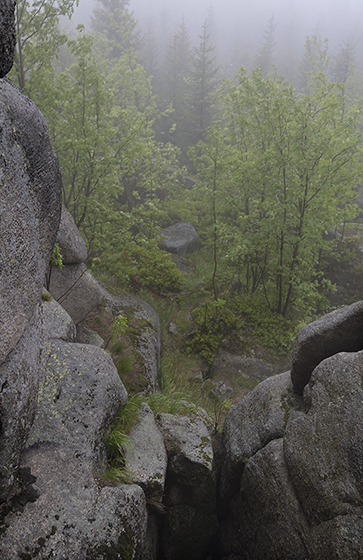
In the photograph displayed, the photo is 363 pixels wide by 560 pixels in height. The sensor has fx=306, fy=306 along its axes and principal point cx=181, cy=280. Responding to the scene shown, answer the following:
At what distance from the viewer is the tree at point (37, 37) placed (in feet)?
28.5

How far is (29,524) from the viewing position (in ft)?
9.15

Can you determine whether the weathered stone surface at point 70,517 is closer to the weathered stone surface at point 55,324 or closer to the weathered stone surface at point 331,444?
the weathered stone surface at point 55,324

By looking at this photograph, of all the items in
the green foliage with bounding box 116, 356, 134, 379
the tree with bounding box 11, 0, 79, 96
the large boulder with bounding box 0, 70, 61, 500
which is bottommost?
the green foliage with bounding box 116, 356, 134, 379

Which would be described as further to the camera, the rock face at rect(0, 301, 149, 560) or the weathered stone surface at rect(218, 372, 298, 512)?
the weathered stone surface at rect(218, 372, 298, 512)

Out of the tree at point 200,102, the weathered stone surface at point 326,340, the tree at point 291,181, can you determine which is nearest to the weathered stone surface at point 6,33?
the weathered stone surface at point 326,340

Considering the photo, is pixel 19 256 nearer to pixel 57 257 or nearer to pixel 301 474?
pixel 57 257

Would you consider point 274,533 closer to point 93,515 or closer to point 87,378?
point 93,515

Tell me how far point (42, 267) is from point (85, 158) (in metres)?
7.45

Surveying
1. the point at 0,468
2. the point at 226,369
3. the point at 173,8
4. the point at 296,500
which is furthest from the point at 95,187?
the point at 173,8

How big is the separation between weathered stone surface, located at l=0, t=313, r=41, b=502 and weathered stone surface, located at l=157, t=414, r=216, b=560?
99.5 inches

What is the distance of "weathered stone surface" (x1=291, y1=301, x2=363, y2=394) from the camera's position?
427cm

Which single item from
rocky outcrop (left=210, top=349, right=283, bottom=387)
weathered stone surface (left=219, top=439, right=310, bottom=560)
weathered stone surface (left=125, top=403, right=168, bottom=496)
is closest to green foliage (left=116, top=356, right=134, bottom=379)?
weathered stone surface (left=125, top=403, right=168, bottom=496)

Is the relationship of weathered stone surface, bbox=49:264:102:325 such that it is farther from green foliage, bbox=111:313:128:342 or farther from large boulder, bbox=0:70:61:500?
large boulder, bbox=0:70:61:500

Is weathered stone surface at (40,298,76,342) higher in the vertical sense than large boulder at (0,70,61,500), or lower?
lower
